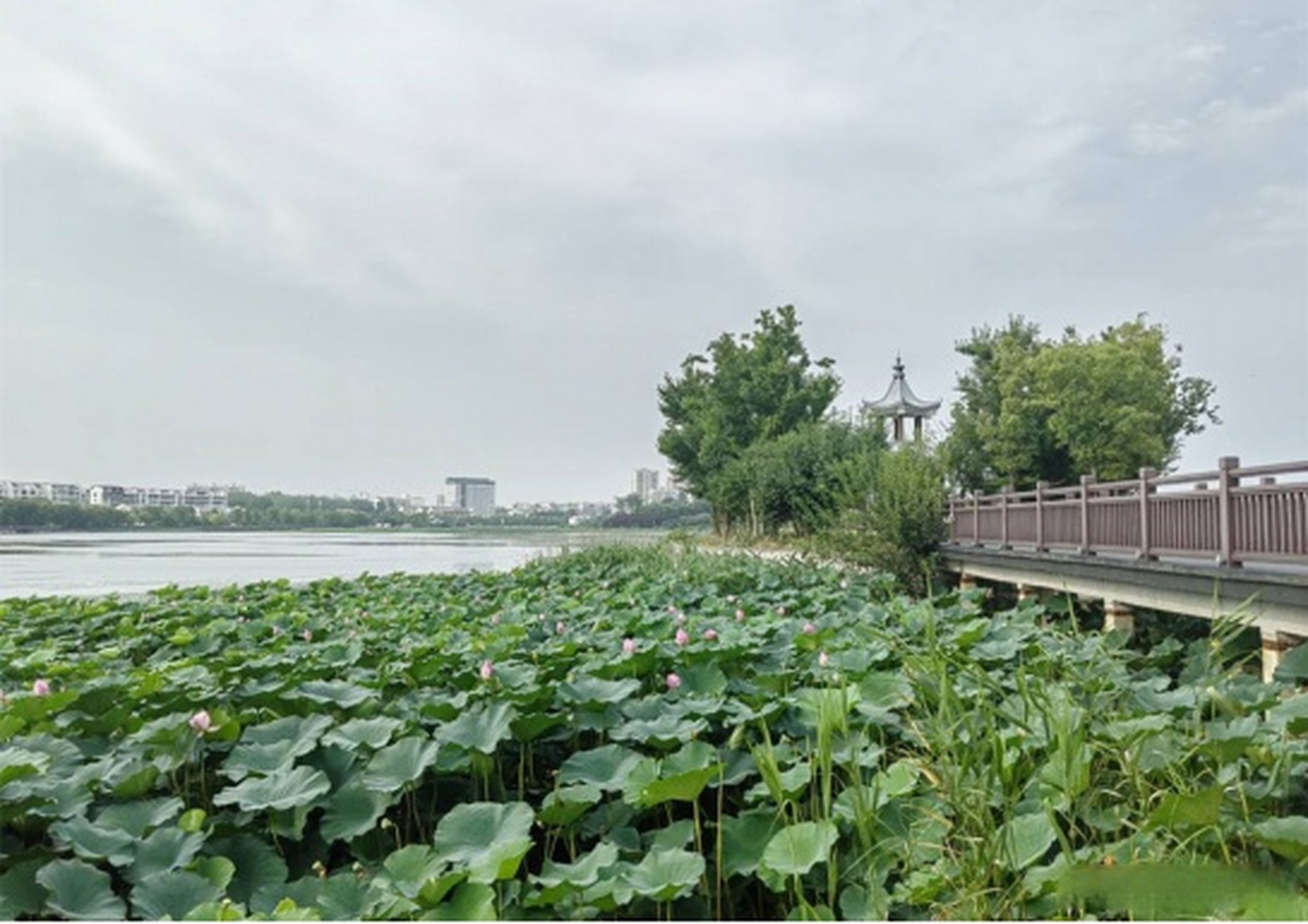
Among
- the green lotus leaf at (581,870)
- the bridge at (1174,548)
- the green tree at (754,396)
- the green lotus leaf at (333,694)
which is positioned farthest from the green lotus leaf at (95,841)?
the green tree at (754,396)

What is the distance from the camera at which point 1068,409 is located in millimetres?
23484

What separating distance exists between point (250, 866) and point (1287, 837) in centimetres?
208

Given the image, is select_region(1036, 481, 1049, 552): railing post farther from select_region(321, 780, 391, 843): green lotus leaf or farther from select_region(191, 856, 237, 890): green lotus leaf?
select_region(191, 856, 237, 890): green lotus leaf

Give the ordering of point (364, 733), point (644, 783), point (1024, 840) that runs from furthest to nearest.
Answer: point (364, 733)
point (644, 783)
point (1024, 840)

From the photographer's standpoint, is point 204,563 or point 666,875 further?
point 204,563

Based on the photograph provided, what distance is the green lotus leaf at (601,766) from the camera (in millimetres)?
2326

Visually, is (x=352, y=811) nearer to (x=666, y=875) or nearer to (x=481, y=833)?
(x=481, y=833)

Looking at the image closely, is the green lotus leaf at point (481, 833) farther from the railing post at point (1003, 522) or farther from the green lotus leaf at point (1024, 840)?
the railing post at point (1003, 522)

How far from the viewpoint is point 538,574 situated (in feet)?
32.1

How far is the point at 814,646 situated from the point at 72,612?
5412 mm

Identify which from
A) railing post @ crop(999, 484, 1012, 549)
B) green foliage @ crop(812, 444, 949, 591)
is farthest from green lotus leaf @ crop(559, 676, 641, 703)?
green foliage @ crop(812, 444, 949, 591)

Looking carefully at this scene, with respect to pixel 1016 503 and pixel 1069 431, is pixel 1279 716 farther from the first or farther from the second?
pixel 1069 431

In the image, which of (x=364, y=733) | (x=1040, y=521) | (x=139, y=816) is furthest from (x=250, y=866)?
(x=1040, y=521)

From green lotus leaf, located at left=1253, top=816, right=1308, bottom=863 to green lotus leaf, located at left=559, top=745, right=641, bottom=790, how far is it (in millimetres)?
1294
